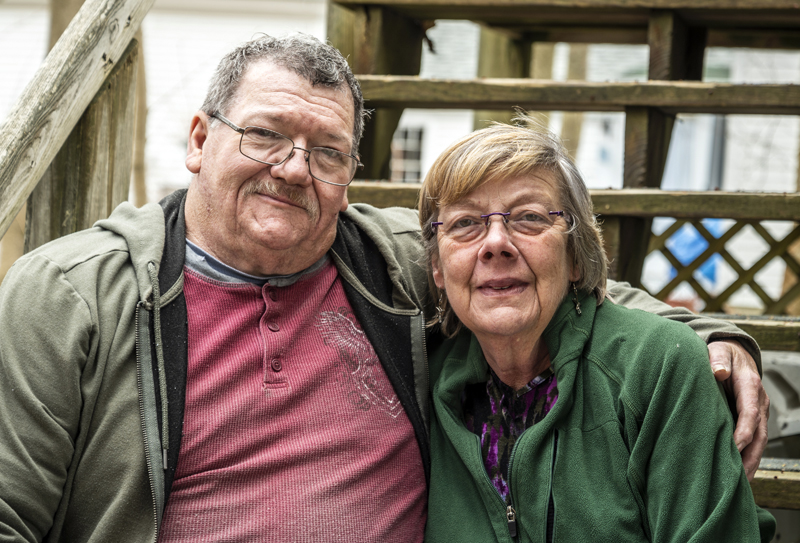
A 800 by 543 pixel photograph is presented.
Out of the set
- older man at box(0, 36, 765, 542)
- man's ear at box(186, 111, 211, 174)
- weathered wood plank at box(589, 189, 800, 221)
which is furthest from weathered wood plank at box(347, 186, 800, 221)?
man's ear at box(186, 111, 211, 174)

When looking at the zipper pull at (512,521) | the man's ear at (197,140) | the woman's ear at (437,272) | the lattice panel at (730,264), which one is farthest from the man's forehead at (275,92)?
the lattice panel at (730,264)

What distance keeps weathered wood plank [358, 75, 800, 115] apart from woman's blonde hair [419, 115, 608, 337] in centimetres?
86

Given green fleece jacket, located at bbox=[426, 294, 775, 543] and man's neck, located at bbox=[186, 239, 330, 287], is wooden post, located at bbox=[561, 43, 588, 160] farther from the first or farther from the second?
green fleece jacket, located at bbox=[426, 294, 775, 543]

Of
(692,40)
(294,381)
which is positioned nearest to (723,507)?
(294,381)

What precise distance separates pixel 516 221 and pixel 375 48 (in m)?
1.50

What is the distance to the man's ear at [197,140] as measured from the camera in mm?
2154

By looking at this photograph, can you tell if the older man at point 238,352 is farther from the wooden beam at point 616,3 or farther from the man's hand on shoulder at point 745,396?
the wooden beam at point 616,3

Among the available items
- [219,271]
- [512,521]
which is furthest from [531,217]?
[219,271]

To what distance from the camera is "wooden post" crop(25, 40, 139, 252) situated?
228cm

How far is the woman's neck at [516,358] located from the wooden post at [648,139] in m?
0.94

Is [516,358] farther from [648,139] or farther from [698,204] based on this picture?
[648,139]

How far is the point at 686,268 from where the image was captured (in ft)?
14.0

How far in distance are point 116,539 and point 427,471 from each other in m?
0.78

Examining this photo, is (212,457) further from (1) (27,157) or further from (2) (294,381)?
(1) (27,157)
